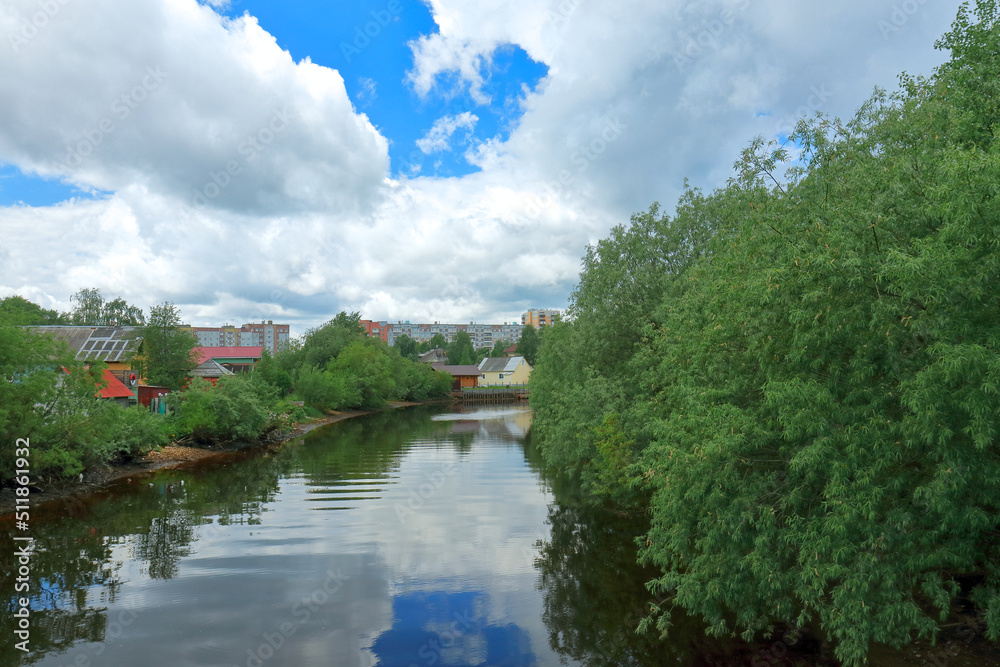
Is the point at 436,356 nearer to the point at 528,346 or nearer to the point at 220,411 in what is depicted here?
the point at 528,346

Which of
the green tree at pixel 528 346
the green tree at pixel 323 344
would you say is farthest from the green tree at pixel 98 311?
the green tree at pixel 528 346

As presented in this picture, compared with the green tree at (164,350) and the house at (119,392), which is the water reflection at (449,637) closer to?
the house at (119,392)

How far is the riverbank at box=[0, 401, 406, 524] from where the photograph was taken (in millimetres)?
23336

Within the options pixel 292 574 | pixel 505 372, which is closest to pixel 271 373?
pixel 292 574

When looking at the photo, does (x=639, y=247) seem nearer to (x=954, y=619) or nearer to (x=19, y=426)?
(x=954, y=619)

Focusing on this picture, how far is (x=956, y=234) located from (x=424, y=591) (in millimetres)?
13054

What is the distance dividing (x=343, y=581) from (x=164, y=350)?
1731 inches

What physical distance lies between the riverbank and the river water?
109 centimetres

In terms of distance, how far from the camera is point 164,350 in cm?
5203

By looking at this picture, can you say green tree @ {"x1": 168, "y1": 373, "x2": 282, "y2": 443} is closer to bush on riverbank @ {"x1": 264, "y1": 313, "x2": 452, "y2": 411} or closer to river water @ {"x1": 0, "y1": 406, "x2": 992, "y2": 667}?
river water @ {"x1": 0, "y1": 406, "x2": 992, "y2": 667}

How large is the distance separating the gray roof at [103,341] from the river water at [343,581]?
2259cm

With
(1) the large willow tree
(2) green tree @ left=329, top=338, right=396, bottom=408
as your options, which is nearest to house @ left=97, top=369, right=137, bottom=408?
(2) green tree @ left=329, top=338, right=396, bottom=408

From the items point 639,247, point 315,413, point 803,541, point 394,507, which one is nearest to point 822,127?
point 803,541

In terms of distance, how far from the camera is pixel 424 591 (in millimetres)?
15109
